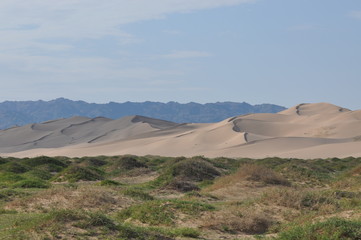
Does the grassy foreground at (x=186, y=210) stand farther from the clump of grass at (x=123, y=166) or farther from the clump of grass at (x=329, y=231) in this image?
the clump of grass at (x=123, y=166)

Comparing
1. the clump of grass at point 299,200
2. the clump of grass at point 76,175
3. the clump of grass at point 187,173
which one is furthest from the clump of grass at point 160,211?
the clump of grass at point 76,175

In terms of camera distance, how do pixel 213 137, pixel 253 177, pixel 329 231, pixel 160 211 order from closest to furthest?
pixel 329 231 → pixel 160 211 → pixel 253 177 → pixel 213 137

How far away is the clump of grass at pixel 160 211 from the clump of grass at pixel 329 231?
4.25 meters

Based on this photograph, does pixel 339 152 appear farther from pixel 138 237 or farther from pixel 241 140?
pixel 138 237

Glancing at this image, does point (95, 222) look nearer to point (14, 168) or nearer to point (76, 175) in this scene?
point (76, 175)

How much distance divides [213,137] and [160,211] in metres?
63.2

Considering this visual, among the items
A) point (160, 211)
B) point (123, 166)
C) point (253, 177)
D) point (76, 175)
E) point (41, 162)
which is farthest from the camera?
point (41, 162)

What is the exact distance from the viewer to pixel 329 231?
10641 mm

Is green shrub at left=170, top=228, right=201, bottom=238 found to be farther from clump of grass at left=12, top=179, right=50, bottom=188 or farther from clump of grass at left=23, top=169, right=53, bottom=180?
clump of grass at left=23, top=169, right=53, bottom=180

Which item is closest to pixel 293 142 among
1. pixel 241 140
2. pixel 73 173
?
pixel 241 140

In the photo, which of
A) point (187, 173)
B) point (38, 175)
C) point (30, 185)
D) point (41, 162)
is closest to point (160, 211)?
point (30, 185)

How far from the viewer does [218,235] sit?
1330 centimetres

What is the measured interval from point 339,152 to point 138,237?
49872 mm

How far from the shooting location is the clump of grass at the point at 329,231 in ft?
34.4
